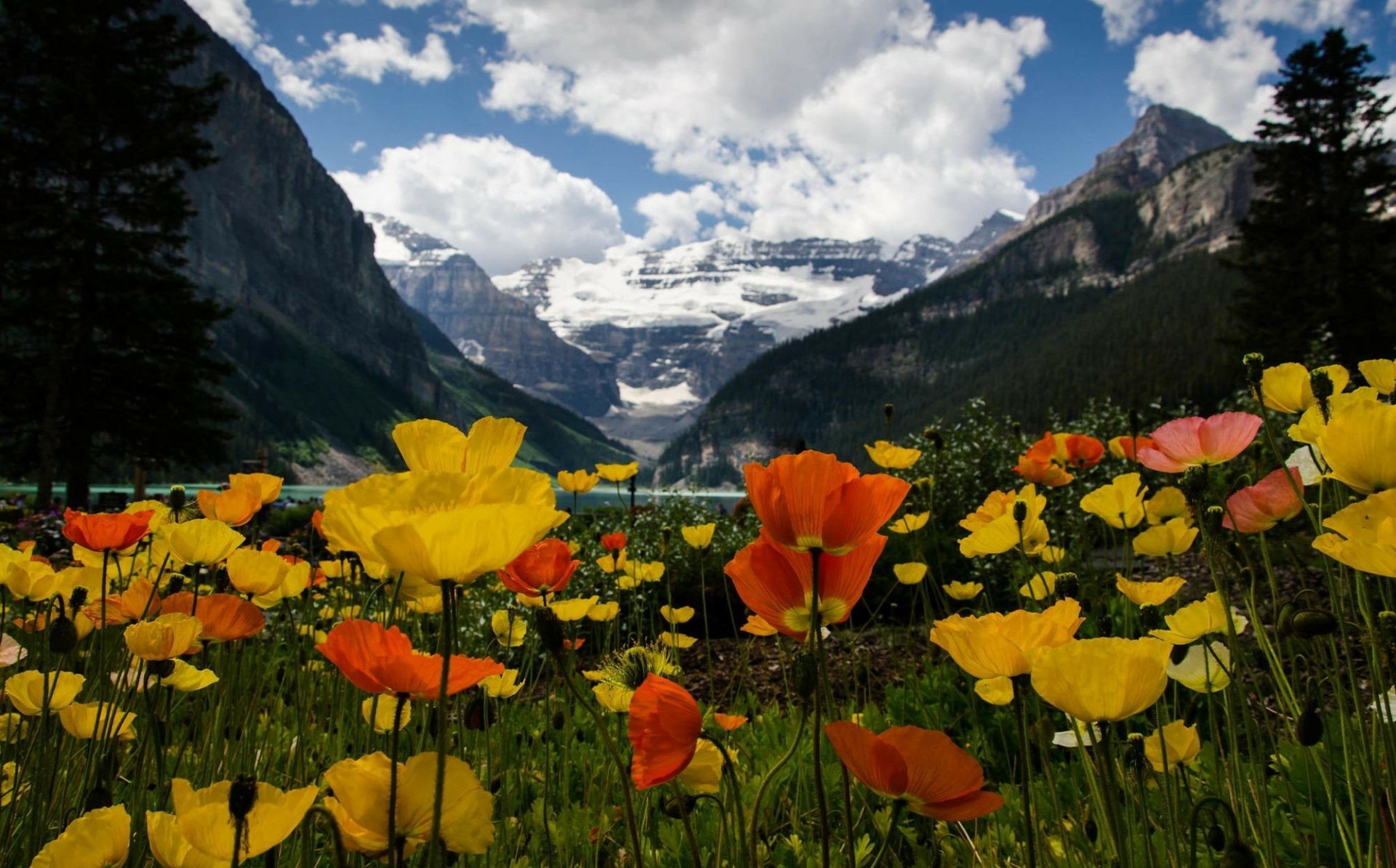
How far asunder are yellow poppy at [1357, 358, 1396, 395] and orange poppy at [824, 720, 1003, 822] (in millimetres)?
988

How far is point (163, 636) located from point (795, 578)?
0.86 meters

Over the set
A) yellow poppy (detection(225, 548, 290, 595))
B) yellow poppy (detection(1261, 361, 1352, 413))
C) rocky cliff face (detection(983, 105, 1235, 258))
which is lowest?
yellow poppy (detection(225, 548, 290, 595))

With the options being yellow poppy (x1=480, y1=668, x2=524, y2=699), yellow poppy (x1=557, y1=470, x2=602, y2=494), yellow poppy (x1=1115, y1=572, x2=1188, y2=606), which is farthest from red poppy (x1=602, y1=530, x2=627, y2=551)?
yellow poppy (x1=1115, y1=572, x2=1188, y2=606)

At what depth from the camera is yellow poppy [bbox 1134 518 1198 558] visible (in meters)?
1.51

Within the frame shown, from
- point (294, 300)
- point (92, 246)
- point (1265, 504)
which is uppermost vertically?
point (294, 300)

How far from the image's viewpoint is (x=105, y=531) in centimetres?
132

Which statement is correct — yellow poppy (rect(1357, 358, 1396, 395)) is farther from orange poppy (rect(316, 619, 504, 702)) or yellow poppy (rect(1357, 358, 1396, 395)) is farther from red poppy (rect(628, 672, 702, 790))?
orange poppy (rect(316, 619, 504, 702))

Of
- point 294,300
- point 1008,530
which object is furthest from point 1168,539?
point 294,300

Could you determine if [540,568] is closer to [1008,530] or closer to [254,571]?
[254,571]

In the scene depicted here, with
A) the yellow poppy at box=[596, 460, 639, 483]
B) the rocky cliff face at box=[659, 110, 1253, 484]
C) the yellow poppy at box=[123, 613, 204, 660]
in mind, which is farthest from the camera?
the rocky cliff face at box=[659, 110, 1253, 484]

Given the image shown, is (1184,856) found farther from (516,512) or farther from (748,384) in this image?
(748,384)

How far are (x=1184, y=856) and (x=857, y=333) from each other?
142 metres

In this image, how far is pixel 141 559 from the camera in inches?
76.3

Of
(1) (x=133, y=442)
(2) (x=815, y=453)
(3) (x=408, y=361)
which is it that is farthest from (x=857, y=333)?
(2) (x=815, y=453)
